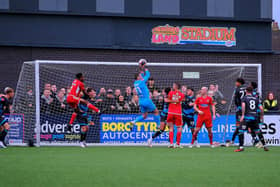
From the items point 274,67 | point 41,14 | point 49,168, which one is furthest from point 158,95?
point 49,168

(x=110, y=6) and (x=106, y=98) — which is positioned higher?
(x=110, y=6)

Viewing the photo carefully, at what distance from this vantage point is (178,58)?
1083 inches

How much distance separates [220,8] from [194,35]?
1.72 metres

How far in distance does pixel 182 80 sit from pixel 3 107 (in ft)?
23.1

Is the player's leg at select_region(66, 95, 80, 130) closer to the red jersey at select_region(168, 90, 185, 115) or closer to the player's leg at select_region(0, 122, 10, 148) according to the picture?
the player's leg at select_region(0, 122, 10, 148)

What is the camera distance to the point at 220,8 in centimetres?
2789

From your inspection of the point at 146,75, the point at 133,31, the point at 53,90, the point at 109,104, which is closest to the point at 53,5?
the point at 133,31

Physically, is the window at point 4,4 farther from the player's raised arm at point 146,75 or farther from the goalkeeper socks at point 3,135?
the player's raised arm at point 146,75

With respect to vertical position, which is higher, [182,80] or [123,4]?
[123,4]

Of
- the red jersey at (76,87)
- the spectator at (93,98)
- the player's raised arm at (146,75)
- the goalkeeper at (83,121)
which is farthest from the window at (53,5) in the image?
the player's raised arm at (146,75)

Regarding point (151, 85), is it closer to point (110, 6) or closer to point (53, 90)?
point (53, 90)

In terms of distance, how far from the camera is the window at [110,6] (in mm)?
26406

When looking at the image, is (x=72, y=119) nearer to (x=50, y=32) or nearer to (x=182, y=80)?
(x=182, y=80)

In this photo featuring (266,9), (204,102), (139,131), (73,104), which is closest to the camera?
(73,104)
